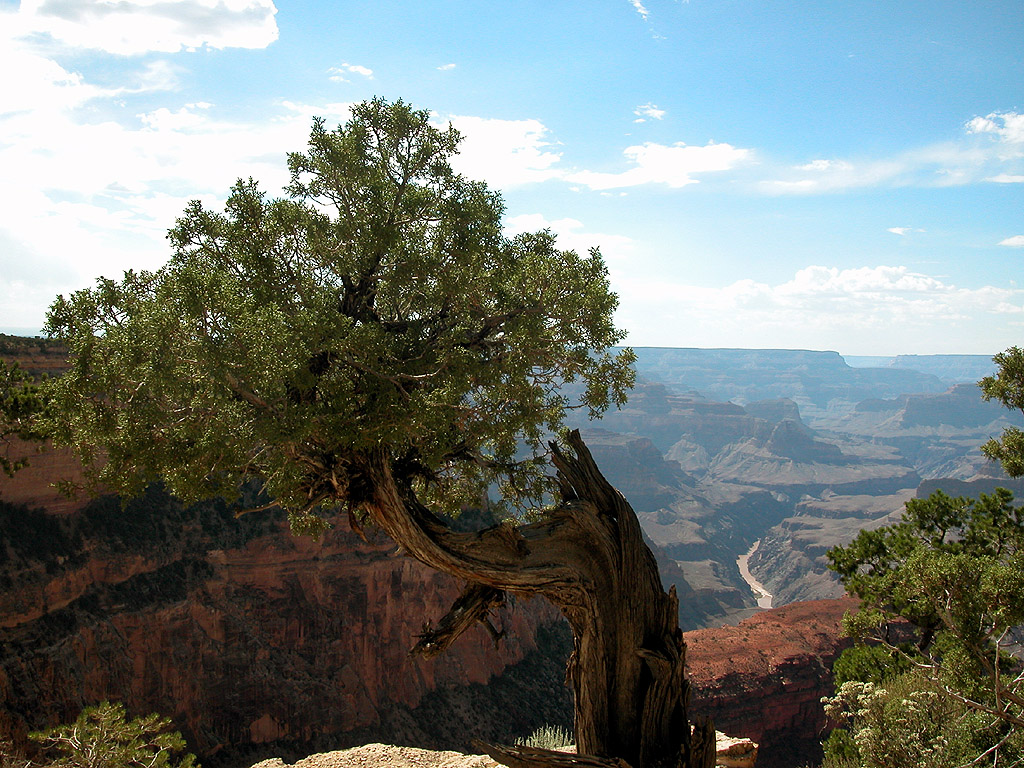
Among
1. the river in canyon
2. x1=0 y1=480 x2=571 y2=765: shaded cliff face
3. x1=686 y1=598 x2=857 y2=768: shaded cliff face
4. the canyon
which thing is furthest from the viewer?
the river in canyon

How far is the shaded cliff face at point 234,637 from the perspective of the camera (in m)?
32.1

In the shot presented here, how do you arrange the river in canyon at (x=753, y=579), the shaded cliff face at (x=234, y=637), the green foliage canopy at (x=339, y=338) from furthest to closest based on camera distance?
the river in canyon at (x=753, y=579), the shaded cliff face at (x=234, y=637), the green foliage canopy at (x=339, y=338)

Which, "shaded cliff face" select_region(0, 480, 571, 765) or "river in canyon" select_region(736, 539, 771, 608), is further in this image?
"river in canyon" select_region(736, 539, 771, 608)

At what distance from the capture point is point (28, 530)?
33.4 meters

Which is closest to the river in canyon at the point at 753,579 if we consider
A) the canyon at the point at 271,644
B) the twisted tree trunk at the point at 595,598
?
the canyon at the point at 271,644

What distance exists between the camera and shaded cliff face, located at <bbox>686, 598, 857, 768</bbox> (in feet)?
147

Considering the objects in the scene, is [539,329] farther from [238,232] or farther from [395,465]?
[238,232]

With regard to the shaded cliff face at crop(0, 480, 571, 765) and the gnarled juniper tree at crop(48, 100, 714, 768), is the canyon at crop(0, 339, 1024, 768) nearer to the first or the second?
the shaded cliff face at crop(0, 480, 571, 765)

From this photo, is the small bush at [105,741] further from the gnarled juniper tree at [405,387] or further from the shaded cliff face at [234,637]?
the shaded cliff face at [234,637]

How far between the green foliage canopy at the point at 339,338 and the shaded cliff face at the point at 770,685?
1622 inches

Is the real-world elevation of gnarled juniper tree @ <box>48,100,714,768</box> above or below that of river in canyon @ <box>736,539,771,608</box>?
above

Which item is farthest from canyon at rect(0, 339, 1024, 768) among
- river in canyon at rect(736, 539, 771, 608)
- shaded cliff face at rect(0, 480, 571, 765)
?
river in canyon at rect(736, 539, 771, 608)

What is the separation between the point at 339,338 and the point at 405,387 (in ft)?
4.19

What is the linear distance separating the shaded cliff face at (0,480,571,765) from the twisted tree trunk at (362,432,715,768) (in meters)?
19.6
